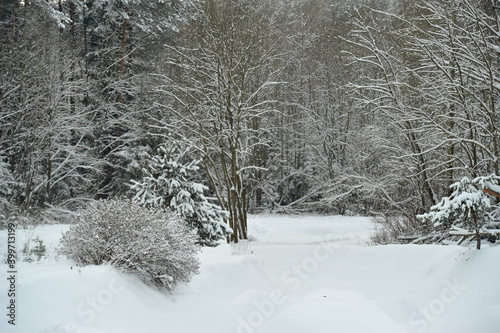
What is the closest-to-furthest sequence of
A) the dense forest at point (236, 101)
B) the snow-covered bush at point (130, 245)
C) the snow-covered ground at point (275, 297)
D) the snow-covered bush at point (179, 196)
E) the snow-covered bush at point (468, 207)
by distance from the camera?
the snow-covered ground at point (275, 297), the snow-covered bush at point (130, 245), the snow-covered bush at point (468, 207), the dense forest at point (236, 101), the snow-covered bush at point (179, 196)

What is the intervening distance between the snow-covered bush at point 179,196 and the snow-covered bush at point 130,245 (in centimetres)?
474

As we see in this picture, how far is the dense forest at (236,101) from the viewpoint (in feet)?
32.7

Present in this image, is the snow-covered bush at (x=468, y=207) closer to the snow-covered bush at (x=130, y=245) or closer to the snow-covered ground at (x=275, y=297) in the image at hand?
the snow-covered ground at (x=275, y=297)

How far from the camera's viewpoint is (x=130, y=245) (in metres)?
5.05

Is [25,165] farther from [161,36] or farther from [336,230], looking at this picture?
[336,230]

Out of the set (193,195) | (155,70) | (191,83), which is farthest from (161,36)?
(193,195)

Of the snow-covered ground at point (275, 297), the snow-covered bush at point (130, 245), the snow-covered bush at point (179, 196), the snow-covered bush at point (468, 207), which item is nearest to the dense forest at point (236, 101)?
the snow-covered bush at point (179, 196)

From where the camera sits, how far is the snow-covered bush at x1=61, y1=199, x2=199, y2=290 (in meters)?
5.14

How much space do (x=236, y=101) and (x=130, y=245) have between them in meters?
10.5

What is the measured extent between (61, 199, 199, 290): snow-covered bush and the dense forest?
5011 millimetres

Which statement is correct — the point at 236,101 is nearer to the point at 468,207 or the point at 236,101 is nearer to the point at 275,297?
the point at 275,297

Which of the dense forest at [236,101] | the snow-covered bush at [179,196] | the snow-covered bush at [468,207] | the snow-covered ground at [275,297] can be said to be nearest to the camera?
the snow-covered ground at [275,297]

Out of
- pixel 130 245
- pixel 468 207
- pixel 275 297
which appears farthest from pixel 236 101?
pixel 130 245

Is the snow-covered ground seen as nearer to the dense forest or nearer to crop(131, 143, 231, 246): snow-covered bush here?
the dense forest
